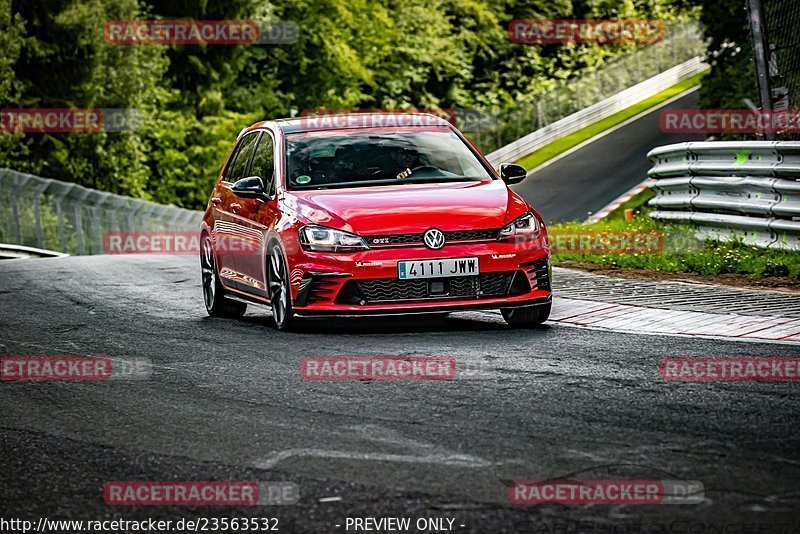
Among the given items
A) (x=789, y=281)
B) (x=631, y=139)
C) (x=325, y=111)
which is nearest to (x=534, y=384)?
(x=789, y=281)

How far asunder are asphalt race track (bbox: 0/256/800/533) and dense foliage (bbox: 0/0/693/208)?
98.2ft

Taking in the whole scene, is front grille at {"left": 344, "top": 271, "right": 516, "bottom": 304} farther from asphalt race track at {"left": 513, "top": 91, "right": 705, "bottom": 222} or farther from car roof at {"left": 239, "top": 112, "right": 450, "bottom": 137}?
asphalt race track at {"left": 513, "top": 91, "right": 705, "bottom": 222}

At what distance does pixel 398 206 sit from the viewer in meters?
10.6

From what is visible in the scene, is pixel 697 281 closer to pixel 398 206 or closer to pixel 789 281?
pixel 789 281

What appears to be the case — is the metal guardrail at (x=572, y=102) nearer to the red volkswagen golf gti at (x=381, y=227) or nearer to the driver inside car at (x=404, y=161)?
the red volkswagen golf gti at (x=381, y=227)

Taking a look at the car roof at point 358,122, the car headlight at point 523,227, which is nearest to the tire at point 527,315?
the car headlight at point 523,227

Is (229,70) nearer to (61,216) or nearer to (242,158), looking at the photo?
(61,216)

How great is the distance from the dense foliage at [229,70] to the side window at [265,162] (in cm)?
2712

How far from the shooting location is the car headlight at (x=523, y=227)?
10.5 m

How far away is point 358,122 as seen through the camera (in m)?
12.3

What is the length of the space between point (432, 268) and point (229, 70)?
4719 centimetres

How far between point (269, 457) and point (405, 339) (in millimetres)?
3969

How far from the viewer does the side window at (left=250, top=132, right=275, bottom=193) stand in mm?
11812

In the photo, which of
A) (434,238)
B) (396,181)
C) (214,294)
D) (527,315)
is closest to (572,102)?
(214,294)
